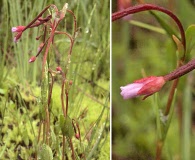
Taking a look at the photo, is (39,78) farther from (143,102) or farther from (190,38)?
(143,102)

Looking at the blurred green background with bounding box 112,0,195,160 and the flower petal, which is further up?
the flower petal

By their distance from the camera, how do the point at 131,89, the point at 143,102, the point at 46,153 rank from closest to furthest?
1. the point at 131,89
2. the point at 46,153
3. the point at 143,102

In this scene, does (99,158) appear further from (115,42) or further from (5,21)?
(115,42)

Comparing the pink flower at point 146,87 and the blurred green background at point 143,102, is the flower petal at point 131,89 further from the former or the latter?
the blurred green background at point 143,102

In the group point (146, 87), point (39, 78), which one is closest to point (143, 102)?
point (39, 78)

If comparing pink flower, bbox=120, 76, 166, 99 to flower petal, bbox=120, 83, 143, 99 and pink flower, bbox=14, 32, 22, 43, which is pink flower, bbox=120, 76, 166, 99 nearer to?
flower petal, bbox=120, 83, 143, 99

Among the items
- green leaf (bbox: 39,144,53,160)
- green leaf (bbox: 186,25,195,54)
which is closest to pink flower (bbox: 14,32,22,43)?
green leaf (bbox: 39,144,53,160)

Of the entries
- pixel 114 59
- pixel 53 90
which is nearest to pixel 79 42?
pixel 53 90

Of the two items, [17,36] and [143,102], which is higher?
[17,36]
